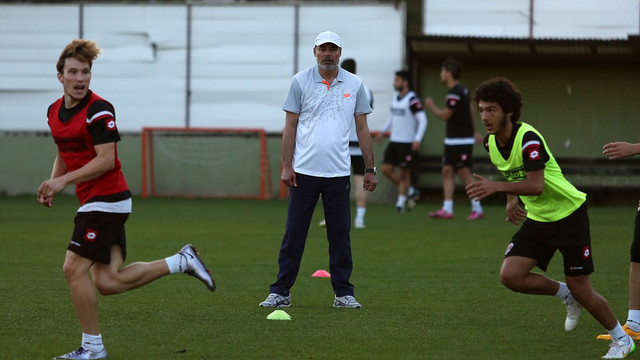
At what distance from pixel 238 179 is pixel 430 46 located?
5162mm

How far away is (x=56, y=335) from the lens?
673cm

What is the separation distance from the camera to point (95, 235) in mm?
5945

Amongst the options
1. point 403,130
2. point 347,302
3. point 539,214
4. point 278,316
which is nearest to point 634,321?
point 539,214

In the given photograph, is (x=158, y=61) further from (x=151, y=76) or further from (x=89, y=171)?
(x=89, y=171)

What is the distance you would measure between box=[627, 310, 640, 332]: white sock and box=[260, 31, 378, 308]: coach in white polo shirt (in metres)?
2.14

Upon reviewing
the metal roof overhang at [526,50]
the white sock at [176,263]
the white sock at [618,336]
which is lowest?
the white sock at [618,336]

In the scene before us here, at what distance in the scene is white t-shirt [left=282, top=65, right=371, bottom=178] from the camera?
8.07 m

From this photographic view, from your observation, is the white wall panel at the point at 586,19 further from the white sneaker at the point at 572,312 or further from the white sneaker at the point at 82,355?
the white sneaker at the point at 82,355

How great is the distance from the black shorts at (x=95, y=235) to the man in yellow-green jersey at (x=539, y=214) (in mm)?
2330

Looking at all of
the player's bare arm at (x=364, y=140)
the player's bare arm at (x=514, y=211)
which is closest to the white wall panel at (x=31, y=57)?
the player's bare arm at (x=364, y=140)

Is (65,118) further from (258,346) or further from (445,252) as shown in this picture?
(445,252)

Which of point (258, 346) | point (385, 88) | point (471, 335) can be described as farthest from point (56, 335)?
point (385, 88)

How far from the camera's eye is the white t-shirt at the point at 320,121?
26.5 ft

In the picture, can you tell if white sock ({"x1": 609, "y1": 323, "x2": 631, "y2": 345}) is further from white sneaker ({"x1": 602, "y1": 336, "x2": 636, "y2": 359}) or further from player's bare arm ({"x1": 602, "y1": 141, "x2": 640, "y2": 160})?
player's bare arm ({"x1": 602, "y1": 141, "x2": 640, "y2": 160})
